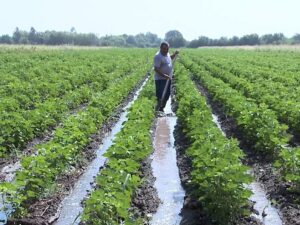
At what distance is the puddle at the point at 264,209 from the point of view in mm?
5871

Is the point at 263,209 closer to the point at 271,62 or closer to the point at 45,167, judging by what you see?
the point at 45,167

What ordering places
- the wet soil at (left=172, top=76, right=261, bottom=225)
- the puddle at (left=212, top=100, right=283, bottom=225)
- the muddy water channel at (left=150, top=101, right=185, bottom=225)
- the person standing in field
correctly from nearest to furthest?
the wet soil at (left=172, top=76, right=261, bottom=225)
the puddle at (left=212, top=100, right=283, bottom=225)
the muddy water channel at (left=150, top=101, right=185, bottom=225)
the person standing in field

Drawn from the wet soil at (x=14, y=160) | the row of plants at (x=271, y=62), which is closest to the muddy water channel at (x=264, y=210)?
the wet soil at (x=14, y=160)

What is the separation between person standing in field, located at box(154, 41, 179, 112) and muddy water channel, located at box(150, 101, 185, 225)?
6.37 ft

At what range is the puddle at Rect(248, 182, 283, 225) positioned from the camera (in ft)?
19.3

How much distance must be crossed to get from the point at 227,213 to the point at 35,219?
2.33 meters

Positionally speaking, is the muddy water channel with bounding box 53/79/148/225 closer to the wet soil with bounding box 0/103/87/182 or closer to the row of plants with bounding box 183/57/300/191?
the wet soil with bounding box 0/103/87/182

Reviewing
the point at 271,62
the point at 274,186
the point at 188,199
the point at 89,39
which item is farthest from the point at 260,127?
the point at 89,39

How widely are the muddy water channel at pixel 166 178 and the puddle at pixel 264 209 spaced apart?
1050mm

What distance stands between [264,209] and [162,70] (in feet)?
24.7

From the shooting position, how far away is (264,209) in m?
6.16

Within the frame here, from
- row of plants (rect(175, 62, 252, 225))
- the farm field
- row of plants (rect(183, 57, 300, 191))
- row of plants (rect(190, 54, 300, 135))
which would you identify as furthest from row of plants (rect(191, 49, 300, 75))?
row of plants (rect(175, 62, 252, 225))

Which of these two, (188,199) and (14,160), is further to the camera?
(14,160)

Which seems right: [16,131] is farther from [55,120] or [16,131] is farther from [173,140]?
[173,140]
